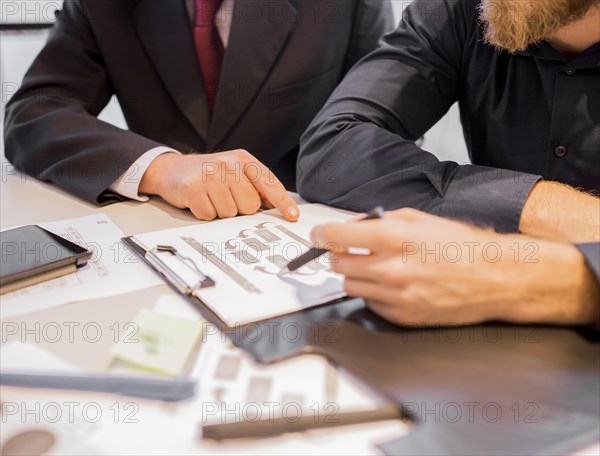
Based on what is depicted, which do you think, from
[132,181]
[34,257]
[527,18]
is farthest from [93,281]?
[527,18]

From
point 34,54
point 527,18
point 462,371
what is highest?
point 527,18

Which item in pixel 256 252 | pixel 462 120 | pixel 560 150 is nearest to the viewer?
pixel 256 252

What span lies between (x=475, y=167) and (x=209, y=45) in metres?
0.71

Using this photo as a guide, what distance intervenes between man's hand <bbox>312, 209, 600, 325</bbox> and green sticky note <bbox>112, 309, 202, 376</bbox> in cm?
15

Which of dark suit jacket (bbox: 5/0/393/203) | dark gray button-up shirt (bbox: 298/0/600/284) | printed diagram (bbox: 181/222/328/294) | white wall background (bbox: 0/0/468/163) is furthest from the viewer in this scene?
white wall background (bbox: 0/0/468/163)

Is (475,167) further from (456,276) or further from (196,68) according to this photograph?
(196,68)

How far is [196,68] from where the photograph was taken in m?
1.23

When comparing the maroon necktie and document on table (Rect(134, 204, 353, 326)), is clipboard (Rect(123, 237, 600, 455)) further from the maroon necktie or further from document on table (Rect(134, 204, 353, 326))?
the maroon necktie

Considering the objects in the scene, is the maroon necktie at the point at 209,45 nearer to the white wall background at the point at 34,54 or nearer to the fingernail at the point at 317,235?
the fingernail at the point at 317,235

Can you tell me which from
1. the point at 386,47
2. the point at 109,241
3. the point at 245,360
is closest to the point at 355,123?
the point at 386,47

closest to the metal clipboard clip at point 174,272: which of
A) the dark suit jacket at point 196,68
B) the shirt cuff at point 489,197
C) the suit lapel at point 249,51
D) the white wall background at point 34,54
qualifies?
the shirt cuff at point 489,197

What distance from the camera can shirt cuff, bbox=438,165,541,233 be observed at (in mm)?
709

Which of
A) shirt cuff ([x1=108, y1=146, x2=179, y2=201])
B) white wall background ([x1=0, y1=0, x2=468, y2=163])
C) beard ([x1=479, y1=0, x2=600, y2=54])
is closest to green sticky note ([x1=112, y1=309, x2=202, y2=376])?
shirt cuff ([x1=108, y1=146, x2=179, y2=201])

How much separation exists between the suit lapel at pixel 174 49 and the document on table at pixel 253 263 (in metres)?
0.53
